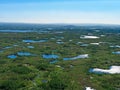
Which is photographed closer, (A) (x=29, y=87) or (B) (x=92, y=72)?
(A) (x=29, y=87)

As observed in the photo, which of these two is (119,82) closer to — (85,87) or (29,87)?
(85,87)

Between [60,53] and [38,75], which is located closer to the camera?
[38,75]

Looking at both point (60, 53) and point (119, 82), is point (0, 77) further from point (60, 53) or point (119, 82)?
point (60, 53)

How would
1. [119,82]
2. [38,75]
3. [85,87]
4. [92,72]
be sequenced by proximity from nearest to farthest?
[85,87] → [119,82] → [38,75] → [92,72]

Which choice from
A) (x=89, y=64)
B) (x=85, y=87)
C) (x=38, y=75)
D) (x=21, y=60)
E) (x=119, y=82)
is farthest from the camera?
(x=21, y=60)

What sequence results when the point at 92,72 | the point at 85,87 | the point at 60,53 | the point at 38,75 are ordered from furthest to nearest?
the point at 60,53 → the point at 92,72 → the point at 38,75 → the point at 85,87

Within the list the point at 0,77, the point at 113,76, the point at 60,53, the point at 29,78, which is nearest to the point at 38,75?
the point at 29,78

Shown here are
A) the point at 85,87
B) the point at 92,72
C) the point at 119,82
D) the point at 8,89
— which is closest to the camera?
the point at 8,89

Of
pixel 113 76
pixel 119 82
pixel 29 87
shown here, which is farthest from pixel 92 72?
pixel 29 87
